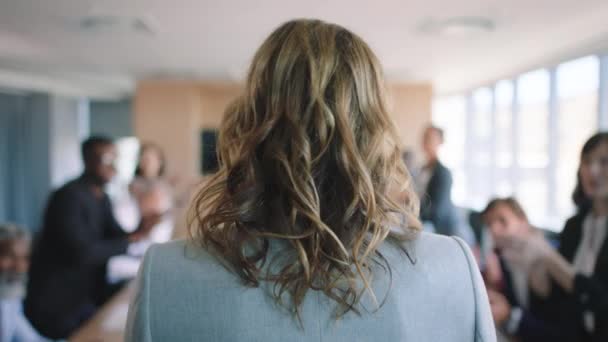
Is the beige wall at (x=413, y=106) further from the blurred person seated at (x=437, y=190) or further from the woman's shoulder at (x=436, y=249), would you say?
the woman's shoulder at (x=436, y=249)

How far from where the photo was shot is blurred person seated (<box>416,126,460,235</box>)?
12.8ft

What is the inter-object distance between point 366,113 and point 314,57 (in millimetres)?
106

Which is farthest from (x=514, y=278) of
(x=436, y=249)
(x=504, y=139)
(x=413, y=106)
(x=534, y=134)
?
(x=413, y=106)

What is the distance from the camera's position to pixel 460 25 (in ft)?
12.6

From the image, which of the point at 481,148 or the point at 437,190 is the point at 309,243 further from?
the point at 481,148

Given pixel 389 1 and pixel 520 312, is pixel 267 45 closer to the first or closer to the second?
pixel 520 312

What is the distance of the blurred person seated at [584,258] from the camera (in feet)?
5.51

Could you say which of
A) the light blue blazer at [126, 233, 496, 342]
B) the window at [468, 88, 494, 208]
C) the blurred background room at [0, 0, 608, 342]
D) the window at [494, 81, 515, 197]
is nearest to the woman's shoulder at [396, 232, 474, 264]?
the light blue blazer at [126, 233, 496, 342]

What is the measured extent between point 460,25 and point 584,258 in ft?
8.08

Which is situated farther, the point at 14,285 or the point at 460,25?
the point at 460,25

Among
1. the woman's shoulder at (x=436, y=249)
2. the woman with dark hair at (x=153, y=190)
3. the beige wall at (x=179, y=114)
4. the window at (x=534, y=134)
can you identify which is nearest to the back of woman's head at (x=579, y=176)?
the woman's shoulder at (x=436, y=249)

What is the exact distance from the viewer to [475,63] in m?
5.86

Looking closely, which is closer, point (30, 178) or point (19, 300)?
point (19, 300)

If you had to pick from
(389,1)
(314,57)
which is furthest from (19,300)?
(389,1)
